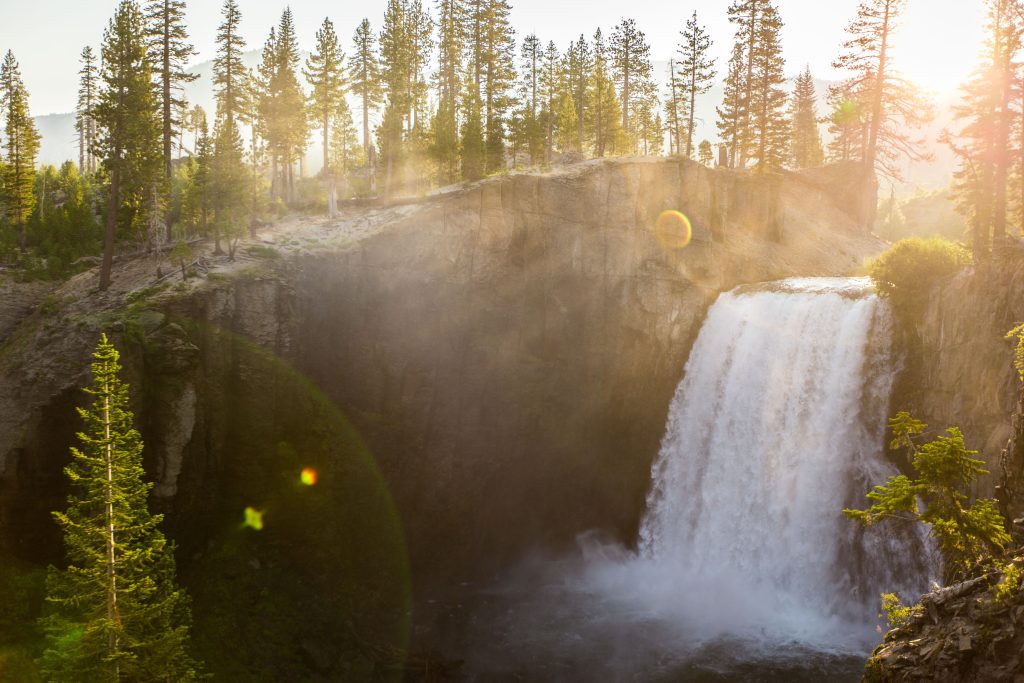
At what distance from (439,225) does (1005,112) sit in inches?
1067

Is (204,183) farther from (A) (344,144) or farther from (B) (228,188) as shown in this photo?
(A) (344,144)

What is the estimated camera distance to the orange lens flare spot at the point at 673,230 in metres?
39.0

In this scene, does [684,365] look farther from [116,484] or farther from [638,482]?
[116,484]

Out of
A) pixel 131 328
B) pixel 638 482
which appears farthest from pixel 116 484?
pixel 638 482

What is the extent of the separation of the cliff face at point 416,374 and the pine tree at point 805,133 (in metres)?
33.7

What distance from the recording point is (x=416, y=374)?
35062mm

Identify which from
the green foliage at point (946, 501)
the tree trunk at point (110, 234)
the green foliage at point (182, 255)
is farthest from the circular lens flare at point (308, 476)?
the green foliage at point (946, 501)

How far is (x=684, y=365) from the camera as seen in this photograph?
3638cm

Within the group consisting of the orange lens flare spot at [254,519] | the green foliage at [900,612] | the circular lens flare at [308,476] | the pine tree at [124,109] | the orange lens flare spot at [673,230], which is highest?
the pine tree at [124,109]

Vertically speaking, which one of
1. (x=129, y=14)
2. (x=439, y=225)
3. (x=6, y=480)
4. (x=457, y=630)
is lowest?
(x=457, y=630)

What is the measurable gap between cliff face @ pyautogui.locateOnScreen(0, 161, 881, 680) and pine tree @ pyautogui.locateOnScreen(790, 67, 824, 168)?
3366 centimetres

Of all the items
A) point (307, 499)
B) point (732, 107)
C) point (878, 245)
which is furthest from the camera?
point (732, 107)

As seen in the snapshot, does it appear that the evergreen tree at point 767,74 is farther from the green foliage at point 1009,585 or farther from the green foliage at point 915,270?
the green foliage at point 1009,585

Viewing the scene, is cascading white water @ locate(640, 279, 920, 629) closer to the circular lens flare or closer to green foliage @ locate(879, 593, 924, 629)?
green foliage @ locate(879, 593, 924, 629)
